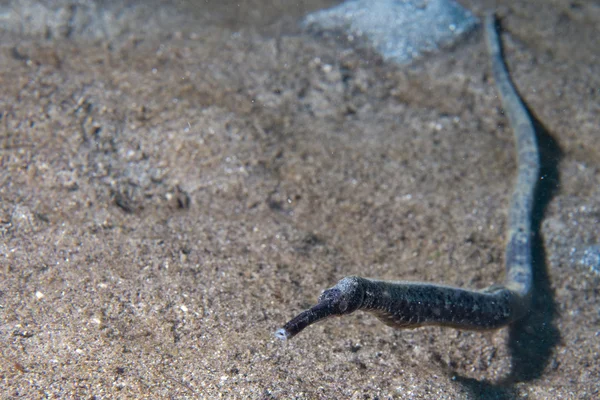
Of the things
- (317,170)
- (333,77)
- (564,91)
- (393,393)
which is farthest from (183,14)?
(393,393)

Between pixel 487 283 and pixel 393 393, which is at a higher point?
pixel 393 393

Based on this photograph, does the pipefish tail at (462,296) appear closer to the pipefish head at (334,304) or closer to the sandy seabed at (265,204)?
the pipefish head at (334,304)

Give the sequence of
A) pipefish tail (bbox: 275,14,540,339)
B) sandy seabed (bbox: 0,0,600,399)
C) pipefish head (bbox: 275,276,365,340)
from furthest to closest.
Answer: sandy seabed (bbox: 0,0,600,399) → pipefish tail (bbox: 275,14,540,339) → pipefish head (bbox: 275,276,365,340)

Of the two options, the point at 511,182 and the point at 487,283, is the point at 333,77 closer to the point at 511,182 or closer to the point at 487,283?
the point at 511,182

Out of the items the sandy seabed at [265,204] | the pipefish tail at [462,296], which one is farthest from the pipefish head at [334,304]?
the sandy seabed at [265,204]

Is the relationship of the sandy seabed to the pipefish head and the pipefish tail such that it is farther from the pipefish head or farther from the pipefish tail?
the pipefish head

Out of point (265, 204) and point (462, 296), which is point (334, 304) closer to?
point (462, 296)

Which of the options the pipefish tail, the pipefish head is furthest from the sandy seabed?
the pipefish head

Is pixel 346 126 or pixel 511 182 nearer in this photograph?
pixel 511 182

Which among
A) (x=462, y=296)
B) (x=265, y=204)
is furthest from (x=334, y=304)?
(x=265, y=204)
